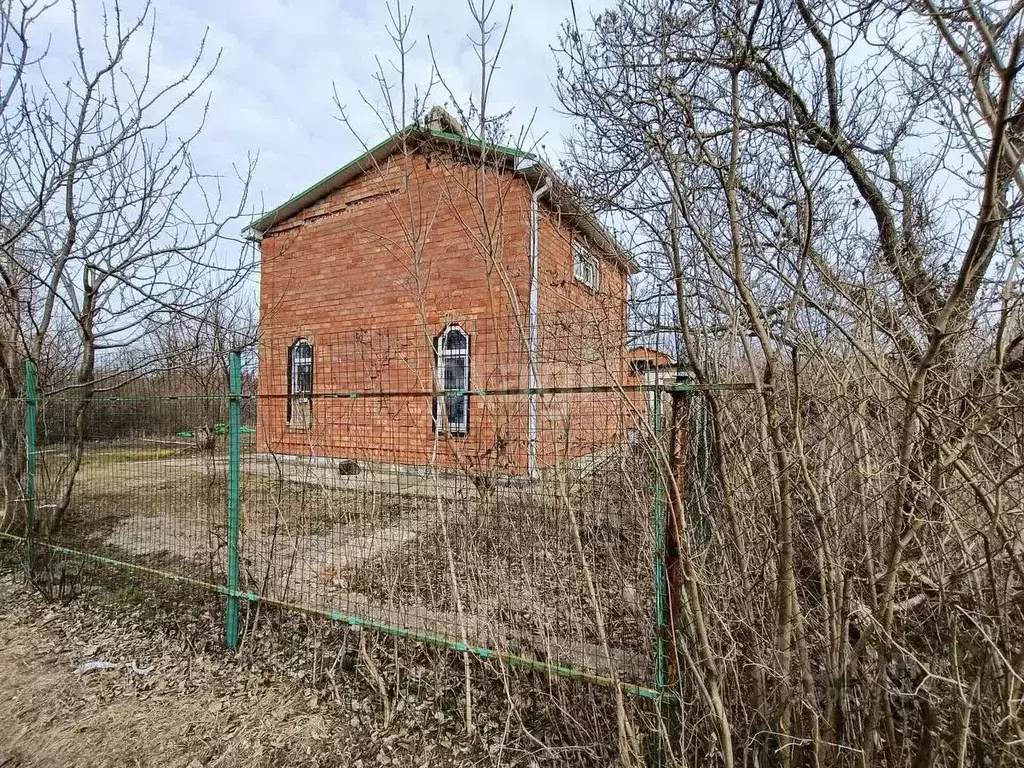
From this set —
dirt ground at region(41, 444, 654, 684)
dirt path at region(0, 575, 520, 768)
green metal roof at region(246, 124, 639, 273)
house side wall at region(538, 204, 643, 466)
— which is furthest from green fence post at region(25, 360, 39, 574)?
house side wall at region(538, 204, 643, 466)

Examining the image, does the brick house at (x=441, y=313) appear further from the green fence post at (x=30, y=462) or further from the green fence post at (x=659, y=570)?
the green fence post at (x=30, y=462)

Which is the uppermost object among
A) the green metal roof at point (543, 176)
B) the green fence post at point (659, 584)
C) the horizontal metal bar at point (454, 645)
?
the green metal roof at point (543, 176)

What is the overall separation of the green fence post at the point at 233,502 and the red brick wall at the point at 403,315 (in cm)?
25

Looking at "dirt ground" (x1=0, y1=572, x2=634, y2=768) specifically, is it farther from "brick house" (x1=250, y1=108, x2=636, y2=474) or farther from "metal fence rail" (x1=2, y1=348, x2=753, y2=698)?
"brick house" (x1=250, y1=108, x2=636, y2=474)

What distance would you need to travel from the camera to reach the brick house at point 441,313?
8.32ft

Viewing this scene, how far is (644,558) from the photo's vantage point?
7.95ft

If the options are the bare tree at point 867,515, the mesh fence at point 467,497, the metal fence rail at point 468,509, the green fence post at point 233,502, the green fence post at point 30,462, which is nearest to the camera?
the bare tree at point 867,515

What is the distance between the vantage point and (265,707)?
2.67 metres

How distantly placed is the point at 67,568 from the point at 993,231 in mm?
6421

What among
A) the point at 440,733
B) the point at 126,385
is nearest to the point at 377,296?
the point at 126,385

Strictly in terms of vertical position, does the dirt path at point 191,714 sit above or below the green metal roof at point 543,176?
below

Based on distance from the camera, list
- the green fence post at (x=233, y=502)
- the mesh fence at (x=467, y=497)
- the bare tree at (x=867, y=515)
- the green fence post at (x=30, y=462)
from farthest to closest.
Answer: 1. the green fence post at (x=30, y=462)
2. the green fence post at (x=233, y=502)
3. the mesh fence at (x=467, y=497)
4. the bare tree at (x=867, y=515)

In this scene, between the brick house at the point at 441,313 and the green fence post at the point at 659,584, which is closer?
the green fence post at the point at 659,584

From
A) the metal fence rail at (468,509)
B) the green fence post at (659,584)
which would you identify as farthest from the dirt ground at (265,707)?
the green fence post at (659,584)
